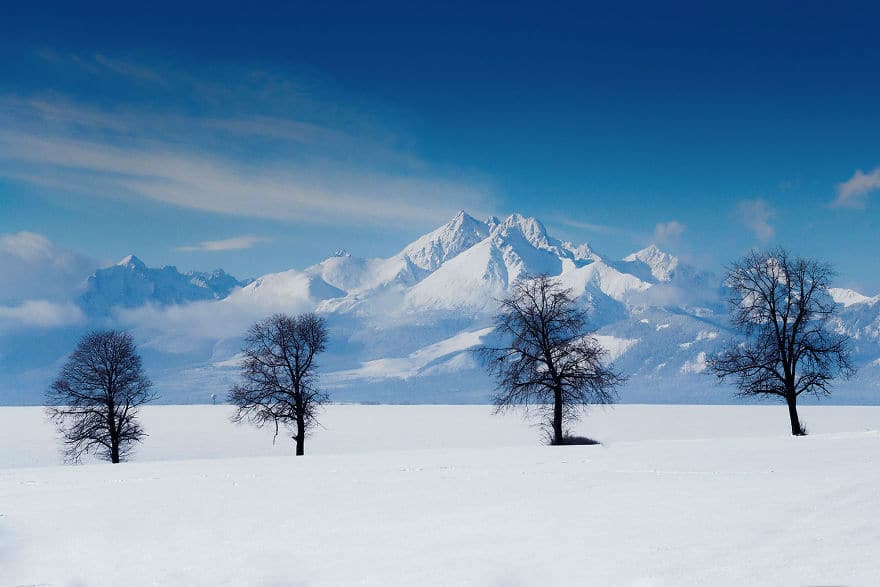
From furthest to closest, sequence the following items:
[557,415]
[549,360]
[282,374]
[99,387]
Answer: [282,374]
[99,387]
[549,360]
[557,415]

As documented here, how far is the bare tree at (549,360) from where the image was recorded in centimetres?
3759

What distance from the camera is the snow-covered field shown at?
450 inches

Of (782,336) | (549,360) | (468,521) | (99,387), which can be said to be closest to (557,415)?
(549,360)

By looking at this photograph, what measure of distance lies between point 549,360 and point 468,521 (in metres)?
23.2

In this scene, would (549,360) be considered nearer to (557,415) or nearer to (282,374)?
(557,415)

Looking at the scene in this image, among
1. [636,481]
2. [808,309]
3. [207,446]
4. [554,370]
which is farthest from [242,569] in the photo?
[207,446]

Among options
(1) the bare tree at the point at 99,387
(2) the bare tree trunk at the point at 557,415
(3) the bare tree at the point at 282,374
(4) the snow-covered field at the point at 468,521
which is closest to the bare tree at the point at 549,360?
(2) the bare tree trunk at the point at 557,415

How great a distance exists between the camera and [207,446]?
79.6m

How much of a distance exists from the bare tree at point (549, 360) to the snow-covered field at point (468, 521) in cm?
962

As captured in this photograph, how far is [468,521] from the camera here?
15234 millimetres

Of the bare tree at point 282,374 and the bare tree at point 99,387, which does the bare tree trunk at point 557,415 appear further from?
the bare tree at point 99,387

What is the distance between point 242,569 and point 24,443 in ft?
264

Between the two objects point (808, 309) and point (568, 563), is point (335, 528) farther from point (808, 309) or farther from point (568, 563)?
point (808, 309)

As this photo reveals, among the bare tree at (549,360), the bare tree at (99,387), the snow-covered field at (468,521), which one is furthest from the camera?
the bare tree at (99,387)
